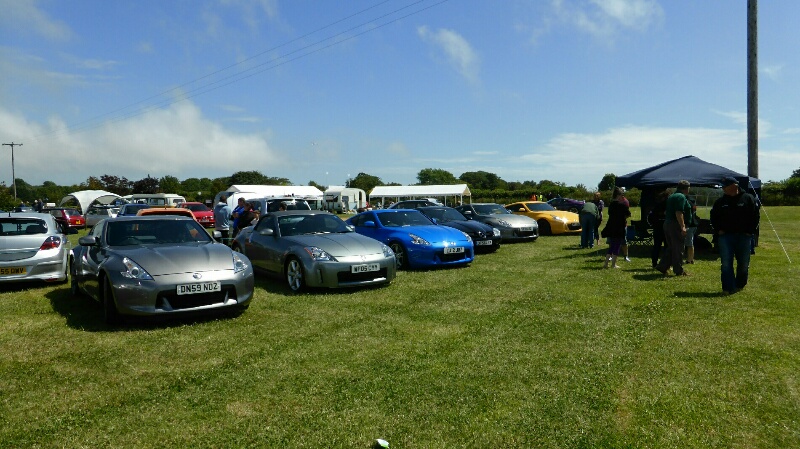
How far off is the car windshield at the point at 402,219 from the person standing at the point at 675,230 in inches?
199

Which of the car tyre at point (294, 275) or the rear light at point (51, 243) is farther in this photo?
the rear light at point (51, 243)

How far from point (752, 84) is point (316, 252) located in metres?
14.3

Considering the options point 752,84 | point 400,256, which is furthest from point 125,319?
point 752,84

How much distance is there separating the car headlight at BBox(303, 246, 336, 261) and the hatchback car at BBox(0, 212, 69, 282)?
15.2ft

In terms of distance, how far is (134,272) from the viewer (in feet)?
20.6

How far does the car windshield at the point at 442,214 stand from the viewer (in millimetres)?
14891

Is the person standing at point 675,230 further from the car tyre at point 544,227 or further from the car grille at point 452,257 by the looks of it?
the car tyre at point 544,227

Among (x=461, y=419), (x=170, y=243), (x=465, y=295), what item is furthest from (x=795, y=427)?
(x=170, y=243)

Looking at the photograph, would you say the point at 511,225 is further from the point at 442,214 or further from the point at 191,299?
the point at 191,299

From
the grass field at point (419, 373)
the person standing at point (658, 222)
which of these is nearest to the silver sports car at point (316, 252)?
the grass field at point (419, 373)

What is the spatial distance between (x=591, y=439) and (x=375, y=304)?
451cm

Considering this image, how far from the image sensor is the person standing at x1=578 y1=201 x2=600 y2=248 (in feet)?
46.5

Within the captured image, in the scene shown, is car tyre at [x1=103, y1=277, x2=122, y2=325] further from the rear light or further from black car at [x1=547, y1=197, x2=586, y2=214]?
black car at [x1=547, y1=197, x2=586, y2=214]

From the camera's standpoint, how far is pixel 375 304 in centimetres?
752
